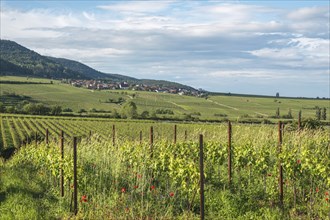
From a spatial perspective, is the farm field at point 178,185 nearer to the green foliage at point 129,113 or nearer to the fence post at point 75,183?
the fence post at point 75,183

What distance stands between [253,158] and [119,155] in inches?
→ 149

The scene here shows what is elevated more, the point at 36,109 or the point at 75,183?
the point at 75,183

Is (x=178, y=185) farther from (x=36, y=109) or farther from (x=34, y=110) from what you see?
(x=36, y=109)

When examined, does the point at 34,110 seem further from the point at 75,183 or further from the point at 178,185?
the point at 75,183

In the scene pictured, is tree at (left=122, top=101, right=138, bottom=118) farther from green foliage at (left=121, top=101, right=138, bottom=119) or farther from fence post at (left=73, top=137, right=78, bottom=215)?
fence post at (left=73, top=137, right=78, bottom=215)

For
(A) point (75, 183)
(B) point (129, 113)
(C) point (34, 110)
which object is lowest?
(B) point (129, 113)

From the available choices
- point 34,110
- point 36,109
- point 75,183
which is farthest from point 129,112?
point 75,183

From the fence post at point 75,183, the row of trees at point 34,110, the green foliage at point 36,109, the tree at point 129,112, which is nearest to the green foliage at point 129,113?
the tree at point 129,112

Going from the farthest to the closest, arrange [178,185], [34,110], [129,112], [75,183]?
[34,110]
[129,112]
[178,185]
[75,183]

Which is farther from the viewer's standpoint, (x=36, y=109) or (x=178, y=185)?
(x=36, y=109)

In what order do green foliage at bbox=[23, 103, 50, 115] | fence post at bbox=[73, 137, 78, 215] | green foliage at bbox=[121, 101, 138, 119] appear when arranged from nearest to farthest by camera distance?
fence post at bbox=[73, 137, 78, 215] < green foliage at bbox=[121, 101, 138, 119] < green foliage at bbox=[23, 103, 50, 115]

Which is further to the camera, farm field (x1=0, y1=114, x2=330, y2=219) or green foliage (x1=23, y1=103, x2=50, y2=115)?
green foliage (x1=23, y1=103, x2=50, y2=115)

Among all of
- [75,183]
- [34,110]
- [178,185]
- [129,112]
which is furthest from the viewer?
[34,110]

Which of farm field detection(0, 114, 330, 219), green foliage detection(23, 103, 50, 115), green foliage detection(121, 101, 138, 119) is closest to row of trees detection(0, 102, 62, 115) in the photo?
green foliage detection(23, 103, 50, 115)
